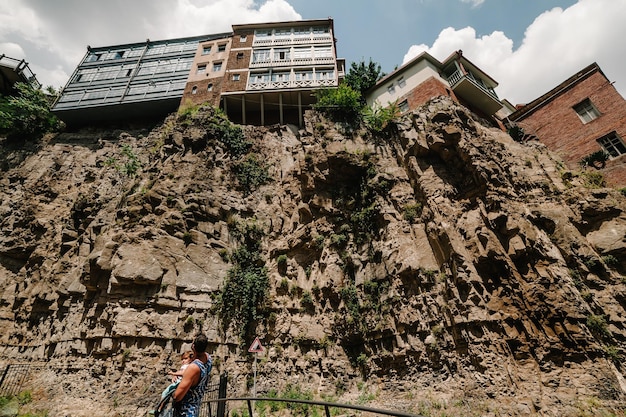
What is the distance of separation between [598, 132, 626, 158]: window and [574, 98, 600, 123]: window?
5.90 feet

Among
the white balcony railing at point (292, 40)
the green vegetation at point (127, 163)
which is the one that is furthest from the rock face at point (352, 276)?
the white balcony railing at point (292, 40)

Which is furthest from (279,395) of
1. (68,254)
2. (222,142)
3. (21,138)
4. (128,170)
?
(21,138)

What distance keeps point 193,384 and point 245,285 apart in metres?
11.4

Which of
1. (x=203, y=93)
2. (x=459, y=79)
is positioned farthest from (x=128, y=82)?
(x=459, y=79)

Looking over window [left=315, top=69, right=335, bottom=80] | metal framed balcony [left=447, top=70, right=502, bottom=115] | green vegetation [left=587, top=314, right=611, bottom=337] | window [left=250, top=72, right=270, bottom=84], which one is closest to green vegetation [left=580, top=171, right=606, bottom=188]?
green vegetation [left=587, top=314, right=611, bottom=337]

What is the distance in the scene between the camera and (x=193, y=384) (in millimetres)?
4461

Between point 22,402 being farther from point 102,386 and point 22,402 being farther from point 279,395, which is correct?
point 279,395

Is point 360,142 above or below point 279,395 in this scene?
above

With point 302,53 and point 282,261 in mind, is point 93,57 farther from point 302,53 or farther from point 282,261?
point 282,261

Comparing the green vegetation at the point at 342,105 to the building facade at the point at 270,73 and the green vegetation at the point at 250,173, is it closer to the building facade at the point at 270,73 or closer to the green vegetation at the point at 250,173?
the building facade at the point at 270,73

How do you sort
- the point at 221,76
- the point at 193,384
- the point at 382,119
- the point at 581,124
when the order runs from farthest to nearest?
the point at 221,76
the point at 382,119
the point at 581,124
the point at 193,384

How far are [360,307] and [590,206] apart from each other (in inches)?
490

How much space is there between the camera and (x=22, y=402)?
12164 millimetres

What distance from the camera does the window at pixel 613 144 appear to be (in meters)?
16.6
